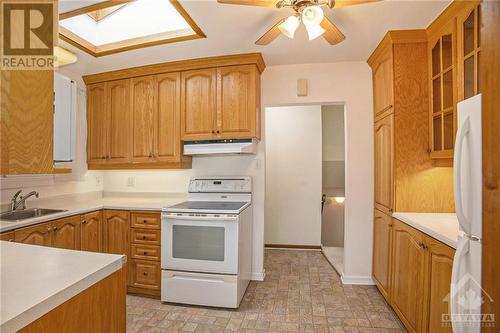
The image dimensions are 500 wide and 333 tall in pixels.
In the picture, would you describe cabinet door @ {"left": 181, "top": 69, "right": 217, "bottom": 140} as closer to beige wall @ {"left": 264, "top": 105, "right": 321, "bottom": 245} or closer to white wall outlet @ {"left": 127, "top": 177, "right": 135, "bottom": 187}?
white wall outlet @ {"left": 127, "top": 177, "right": 135, "bottom": 187}

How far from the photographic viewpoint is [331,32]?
1.67 metres

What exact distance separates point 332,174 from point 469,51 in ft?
8.41

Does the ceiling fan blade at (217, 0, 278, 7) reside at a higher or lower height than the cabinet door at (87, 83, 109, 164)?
higher

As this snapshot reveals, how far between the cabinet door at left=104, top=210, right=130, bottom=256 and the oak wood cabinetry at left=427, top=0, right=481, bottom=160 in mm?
2905

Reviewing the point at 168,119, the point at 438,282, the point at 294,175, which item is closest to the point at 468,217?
the point at 438,282

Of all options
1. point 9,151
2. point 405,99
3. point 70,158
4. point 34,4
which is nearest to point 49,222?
point 70,158

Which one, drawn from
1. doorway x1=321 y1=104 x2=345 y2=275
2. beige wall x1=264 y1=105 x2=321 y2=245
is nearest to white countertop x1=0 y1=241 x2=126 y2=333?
beige wall x1=264 y1=105 x2=321 y2=245

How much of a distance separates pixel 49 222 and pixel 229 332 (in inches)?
68.1

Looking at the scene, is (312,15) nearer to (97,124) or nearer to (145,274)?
(145,274)

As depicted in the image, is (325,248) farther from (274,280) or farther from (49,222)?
(49,222)

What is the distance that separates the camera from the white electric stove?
6.88 feet

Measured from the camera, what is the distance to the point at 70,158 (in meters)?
2.59

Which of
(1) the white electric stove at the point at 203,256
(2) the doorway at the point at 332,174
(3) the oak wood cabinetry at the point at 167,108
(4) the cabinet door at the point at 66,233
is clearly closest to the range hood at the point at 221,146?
(3) the oak wood cabinetry at the point at 167,108

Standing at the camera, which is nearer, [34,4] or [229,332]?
[34,4]
